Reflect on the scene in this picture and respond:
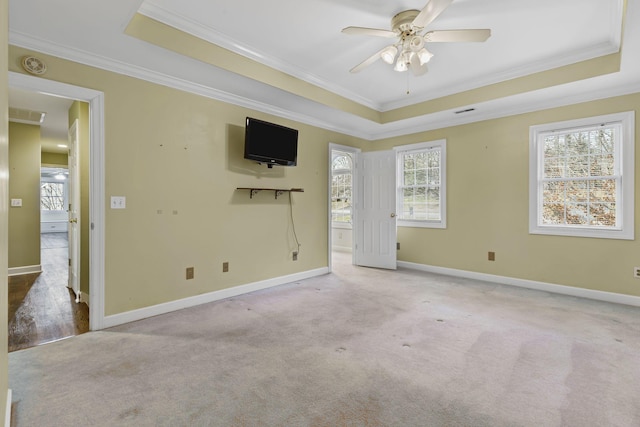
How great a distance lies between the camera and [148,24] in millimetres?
2451

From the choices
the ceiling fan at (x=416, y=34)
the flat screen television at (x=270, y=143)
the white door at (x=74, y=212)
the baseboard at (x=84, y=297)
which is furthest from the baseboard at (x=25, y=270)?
the ceiling fan at (x=416, y=34)

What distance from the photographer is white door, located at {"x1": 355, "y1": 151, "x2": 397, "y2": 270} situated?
518cm

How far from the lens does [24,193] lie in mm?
5070

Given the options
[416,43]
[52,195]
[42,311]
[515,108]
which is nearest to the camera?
[416,43]

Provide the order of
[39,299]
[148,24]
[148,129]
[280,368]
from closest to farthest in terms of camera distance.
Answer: [280,368], [148,24], [148,129], [39,299]

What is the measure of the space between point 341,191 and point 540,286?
4410 millimetres

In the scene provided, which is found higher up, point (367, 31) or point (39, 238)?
point (367, 31)

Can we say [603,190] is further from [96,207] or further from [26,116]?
[26,116]

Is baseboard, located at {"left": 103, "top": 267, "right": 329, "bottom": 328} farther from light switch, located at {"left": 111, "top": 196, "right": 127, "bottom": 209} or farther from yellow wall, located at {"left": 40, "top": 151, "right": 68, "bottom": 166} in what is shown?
yellow wall, located at {"left": 40, "top": 151, "right": 68, "bottom": 166}

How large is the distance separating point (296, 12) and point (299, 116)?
1937 millimetres

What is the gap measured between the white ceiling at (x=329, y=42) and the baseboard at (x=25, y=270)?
4.19 m

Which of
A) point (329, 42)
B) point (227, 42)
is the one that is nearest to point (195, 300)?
Answer: point (227, 42)

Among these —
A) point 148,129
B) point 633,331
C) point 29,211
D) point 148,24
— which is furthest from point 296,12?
point 29,211

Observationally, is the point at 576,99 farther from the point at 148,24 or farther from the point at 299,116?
the point at 148,24
